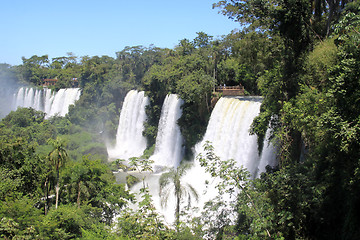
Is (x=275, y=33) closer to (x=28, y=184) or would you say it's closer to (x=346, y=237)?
(x=346, y=237)

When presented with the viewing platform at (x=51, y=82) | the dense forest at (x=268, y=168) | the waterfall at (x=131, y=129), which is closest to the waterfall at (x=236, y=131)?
the dense forest at (x=268, y=168)

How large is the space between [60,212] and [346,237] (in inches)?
412

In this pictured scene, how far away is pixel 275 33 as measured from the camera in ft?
44.7

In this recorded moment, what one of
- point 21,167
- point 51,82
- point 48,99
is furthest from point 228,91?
point 51,82

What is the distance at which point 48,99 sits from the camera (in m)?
54.5

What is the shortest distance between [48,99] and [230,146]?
43.3m

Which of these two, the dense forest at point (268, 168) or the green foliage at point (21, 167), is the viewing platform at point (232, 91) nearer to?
the dense forest at point (268, 168)

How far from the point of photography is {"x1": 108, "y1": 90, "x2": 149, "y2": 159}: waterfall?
120 ft

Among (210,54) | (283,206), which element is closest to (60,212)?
(283,206)

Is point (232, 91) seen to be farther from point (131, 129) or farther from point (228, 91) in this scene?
point (131, 129)

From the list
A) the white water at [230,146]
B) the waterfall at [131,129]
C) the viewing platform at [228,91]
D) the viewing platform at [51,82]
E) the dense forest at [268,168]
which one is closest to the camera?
the dense forest at [268,168]

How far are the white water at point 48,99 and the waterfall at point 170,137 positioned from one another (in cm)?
2279

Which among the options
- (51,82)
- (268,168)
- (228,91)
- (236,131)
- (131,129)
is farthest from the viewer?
(51,82)

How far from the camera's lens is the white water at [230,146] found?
56.6 ft
